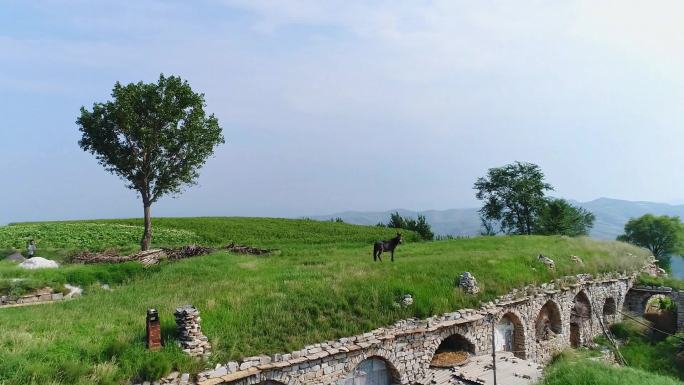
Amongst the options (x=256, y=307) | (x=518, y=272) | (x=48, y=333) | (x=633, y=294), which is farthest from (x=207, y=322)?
(x=633, y=294)

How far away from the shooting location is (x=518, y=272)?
25641mm

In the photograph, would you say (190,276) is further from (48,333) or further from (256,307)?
(48,333)

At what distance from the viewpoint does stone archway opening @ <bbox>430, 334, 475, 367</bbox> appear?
65.8 feet

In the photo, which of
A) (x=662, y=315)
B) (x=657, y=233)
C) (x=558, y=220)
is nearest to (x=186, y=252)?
(x=662, y=315)

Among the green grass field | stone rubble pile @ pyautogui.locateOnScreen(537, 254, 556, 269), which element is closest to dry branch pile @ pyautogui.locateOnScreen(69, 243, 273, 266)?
the green grass field

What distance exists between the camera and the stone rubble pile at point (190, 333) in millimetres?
14406

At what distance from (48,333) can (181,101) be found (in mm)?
20059

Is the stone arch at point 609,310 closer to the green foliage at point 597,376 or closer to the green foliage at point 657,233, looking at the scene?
the green foliage at point 597,376

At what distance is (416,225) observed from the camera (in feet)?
192

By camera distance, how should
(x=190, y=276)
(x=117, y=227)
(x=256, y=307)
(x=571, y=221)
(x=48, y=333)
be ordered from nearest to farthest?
(x=48, y=333)
(x=256, y=307)
(x=190, y=276)
(x=117, y=227)
(x=571, y=221)

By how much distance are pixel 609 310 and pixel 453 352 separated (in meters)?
18.5

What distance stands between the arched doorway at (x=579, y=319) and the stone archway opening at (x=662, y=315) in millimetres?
5383

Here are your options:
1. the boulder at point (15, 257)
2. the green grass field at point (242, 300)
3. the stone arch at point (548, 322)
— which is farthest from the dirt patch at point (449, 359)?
the boulder at point (15, 257)

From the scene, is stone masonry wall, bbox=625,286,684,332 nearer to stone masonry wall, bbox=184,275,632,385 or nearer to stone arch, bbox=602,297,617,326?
stone arch, bbox=602,297,617,326
